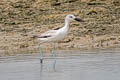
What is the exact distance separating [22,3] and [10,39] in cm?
397

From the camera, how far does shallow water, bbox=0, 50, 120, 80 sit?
386 inches

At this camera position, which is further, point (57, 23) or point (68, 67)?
point (57, 23)

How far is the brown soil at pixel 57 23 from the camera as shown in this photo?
1606 centimetres

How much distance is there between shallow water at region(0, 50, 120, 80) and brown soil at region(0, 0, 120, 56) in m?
1.82

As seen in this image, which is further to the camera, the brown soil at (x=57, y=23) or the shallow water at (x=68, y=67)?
the brown soil at (x=57, y=23)

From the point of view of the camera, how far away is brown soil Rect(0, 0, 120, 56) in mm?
16062

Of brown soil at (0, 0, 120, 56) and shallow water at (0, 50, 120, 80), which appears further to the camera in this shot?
brown soil at (0, 0, 120, 56)

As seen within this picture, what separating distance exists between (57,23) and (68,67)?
7.25 metres

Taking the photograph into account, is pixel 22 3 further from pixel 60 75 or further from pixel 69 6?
pixel 60 75

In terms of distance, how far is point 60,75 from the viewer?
1005cm

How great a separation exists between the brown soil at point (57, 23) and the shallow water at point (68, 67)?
1.82 m

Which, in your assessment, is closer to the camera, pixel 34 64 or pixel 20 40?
pixel 34 64

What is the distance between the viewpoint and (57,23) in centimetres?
1828

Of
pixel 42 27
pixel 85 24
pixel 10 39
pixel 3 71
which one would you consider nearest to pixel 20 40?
pixel 10 39
